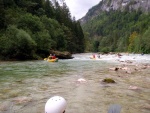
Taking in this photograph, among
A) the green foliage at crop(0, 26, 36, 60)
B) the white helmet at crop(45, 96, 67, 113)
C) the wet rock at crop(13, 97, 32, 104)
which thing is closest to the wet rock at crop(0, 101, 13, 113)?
the wet rock at crop(13, 97, 32, 104)

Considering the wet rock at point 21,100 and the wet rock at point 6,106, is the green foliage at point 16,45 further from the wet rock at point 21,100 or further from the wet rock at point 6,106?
the wet rock at point 6,106

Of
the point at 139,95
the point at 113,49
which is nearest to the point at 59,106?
the point at 139,95

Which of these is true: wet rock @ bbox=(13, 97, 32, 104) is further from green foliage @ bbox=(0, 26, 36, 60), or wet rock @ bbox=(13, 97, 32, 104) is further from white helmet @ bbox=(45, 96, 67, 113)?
green foliage @ bbox=(0, 26, 36, 60)

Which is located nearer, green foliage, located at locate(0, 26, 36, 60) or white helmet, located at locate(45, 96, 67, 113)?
white helmet, located at locate(45, 96, 67, 113)

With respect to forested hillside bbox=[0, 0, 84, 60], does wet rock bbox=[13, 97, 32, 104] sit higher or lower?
lower

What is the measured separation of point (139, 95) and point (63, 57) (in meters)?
29.0

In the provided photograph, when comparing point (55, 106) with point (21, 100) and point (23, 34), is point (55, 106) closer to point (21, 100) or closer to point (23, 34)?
point (21, 100)

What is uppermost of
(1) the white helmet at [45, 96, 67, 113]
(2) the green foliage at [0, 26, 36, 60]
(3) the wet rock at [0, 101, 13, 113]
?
(2) the green foliage at [0, 26, 36, 60]

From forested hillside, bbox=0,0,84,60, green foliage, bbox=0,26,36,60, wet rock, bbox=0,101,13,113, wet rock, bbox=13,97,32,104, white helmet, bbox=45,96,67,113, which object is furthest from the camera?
forested hillside, bbox=0,0,84,60

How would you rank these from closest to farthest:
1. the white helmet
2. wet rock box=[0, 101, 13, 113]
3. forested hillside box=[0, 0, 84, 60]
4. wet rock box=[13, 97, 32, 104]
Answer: the white helmet → wet rock box=[0, 101, 13, 113] → wet rock box=[13, 97, 32, 104] → forested hillside box=[0, 0, 84, 60]

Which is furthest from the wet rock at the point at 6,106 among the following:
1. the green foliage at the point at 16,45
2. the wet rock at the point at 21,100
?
the green foliage at the point at 16,45

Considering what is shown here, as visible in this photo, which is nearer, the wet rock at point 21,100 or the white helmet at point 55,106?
the white helmet at point 55,106

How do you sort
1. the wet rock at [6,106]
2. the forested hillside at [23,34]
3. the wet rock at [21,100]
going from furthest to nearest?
the forested hillside at [23,34], the wet rock at [21,100], the wet rock at [6,106]

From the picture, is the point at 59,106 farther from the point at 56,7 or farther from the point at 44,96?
the point at 56,7
